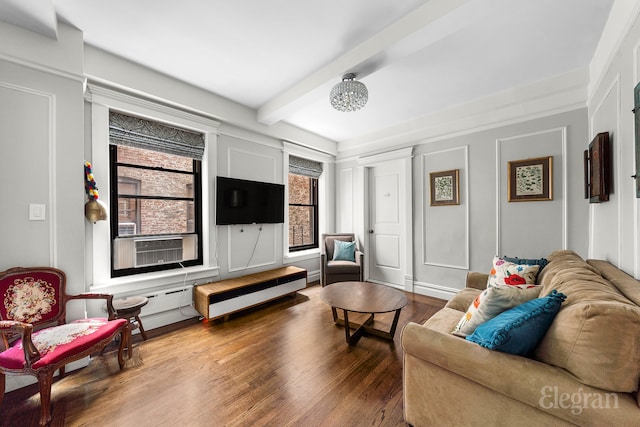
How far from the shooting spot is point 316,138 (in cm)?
448

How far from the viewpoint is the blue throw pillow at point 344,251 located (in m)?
4.14

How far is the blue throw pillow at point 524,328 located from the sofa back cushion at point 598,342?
0.03m

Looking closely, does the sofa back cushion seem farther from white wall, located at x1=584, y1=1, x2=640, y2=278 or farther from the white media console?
the white media console

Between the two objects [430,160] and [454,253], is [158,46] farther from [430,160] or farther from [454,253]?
[454,253]

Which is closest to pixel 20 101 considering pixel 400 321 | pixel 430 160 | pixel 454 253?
pixel 400 321

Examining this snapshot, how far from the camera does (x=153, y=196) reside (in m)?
2.81

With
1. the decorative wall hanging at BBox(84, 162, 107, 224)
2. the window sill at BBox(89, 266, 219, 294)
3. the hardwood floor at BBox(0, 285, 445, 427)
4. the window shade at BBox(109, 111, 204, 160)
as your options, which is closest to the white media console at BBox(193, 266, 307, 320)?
the window sill at BBox(89, 266, 219, 294)

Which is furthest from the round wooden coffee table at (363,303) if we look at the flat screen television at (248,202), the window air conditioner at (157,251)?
the window air conditioner at (157,251)

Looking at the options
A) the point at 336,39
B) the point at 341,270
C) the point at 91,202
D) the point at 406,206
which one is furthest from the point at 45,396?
the point at 406,206

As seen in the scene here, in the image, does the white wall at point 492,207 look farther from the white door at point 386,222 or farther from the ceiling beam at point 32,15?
the ceiling beam at point 32,15

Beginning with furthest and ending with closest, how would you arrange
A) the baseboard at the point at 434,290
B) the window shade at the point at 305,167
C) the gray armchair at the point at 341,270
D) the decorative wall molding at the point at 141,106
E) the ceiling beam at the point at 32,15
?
the window shade at the point at 305,167
the gray armchair at the point at 341,270
the baseboard at the point at 434,290
the decorative wall molding at the point at 141,106
the ceiling beam at the point at 32,15

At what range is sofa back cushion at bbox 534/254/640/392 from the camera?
0.85 metres

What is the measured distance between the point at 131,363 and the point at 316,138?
3865mm

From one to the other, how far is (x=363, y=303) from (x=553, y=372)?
143 centimetres
